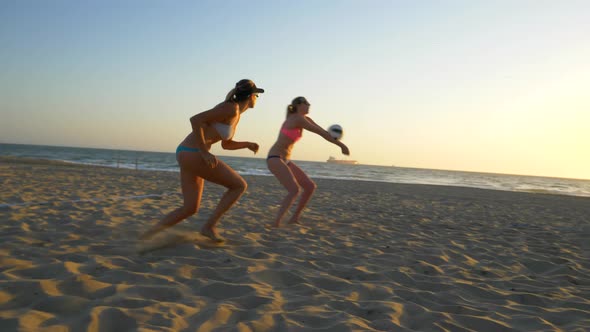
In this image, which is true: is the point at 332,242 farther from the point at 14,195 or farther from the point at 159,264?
the point at 14,195

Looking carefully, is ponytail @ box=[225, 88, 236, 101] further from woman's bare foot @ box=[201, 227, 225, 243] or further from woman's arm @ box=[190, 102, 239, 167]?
woman's bare foot @ box=[201, 227, 225, 243]

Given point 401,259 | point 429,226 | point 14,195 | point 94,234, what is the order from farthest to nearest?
1. point 14,195
2. point 429,226
3. point 94,234
4. point 401,259

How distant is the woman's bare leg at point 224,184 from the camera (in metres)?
3.51

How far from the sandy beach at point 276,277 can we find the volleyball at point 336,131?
133 centimetres

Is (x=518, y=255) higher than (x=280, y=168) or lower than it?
lower

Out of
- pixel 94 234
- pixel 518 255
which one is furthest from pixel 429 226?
pixel 94 234

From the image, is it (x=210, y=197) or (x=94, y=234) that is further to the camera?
(x=210, y=197)

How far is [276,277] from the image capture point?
2.93m

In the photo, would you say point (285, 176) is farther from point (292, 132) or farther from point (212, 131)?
point (212, 131)

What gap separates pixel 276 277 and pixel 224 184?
1.14 m

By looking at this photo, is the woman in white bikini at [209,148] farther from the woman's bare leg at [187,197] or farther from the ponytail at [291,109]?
the ponytail at [291,109]

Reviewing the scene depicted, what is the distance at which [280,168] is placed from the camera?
195 inches

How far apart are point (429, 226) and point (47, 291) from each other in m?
5.27

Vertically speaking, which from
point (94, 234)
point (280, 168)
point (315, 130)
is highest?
point (315, 130)
